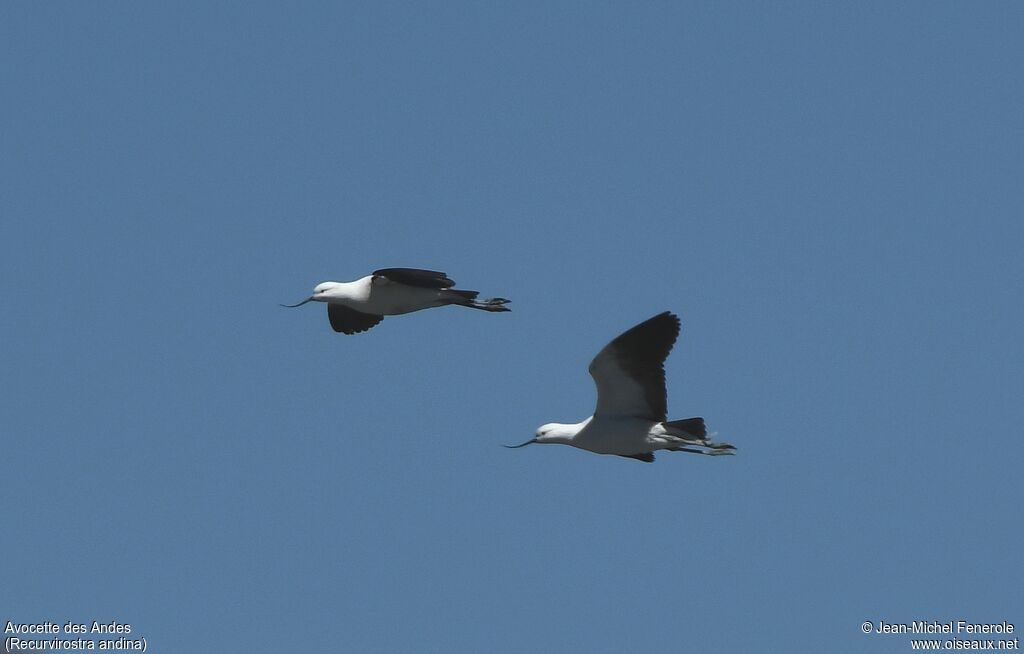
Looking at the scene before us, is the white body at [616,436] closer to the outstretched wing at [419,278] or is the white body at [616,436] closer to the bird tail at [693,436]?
the bird tail at [693,436]

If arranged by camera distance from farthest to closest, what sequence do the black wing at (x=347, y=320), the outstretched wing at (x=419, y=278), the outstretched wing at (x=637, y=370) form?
the black wing at (x=347, y=320) < the outstretched wing at (x=419, y=278) < the outstretched wing at (x=637, y=370)

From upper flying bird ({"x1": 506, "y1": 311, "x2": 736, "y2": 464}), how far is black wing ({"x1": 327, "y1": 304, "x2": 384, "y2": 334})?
27.1ft

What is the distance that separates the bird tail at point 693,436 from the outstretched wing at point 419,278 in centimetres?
540

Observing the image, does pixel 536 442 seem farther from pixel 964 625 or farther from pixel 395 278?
pixel 964 625

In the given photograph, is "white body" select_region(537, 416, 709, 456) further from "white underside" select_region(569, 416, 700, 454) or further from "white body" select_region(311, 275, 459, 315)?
"white body" select_region(311, 275, 459, 315)

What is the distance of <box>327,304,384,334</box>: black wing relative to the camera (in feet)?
123

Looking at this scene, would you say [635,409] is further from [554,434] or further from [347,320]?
[347,320]

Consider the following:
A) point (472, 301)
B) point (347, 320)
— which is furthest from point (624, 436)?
point (347, 320)

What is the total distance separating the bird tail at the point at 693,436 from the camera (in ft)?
96.5

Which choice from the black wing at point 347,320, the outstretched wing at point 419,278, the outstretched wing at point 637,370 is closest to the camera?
the outstretched wing at point 637,370

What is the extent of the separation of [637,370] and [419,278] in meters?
5.36

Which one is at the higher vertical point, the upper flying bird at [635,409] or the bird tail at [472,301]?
the bird tail at [472,301]

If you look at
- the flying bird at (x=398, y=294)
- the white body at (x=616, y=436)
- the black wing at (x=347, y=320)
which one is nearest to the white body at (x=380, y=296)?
the flying bird at (x=398, y=294)

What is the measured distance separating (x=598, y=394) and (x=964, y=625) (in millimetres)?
7381
